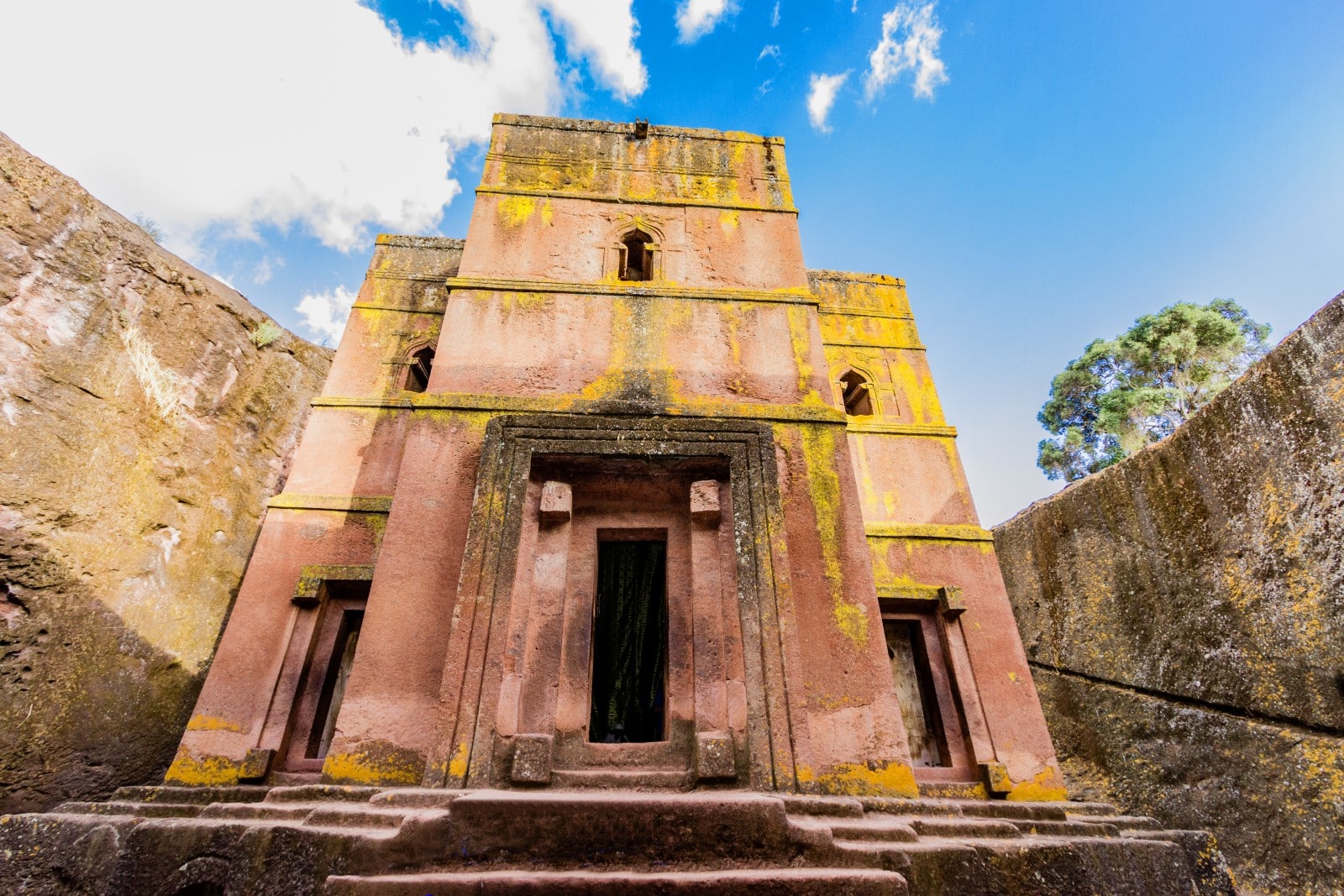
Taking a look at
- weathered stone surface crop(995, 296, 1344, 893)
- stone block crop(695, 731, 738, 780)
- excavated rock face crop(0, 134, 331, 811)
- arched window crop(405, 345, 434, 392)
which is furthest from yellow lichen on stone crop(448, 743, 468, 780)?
weathered stone surface crop(995, 296, 1344, 893)

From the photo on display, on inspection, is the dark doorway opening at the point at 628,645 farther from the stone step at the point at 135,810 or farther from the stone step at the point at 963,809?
the stone step at the point at 135,810

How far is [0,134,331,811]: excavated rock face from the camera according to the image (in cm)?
477

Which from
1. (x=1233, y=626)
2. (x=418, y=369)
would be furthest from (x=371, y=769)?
(x=1233, y=626)

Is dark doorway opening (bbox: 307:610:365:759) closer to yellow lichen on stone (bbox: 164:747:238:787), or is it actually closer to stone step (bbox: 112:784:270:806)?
yellow lichen on stone (bbox: 164:747:238:787)

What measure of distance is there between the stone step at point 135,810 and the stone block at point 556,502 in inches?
118

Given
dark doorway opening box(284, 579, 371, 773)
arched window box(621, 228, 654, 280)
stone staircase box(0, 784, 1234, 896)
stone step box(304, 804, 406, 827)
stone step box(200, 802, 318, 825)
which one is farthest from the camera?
arched window box(621, 228, 654, 280)

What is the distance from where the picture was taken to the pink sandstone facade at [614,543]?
4.09 metres

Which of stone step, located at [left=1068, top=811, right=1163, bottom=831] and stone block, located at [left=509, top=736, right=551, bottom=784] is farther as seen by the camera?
stone step, located at [left=1068, top=811, right=1163, bottom=831]

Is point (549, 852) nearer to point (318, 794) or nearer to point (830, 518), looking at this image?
point (318, 794)

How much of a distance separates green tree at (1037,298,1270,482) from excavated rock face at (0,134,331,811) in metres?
18.6

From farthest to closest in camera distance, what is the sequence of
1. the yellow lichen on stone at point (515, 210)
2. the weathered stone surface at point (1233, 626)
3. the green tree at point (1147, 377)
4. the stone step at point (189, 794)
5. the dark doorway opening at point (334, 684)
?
the green tree at point (1147, 377), the yellow lichen on stone at point (515, 210), the dark doorway opening at point (334, 684), the weathered stone surface at point (1233, 626), the stone step at point (189, 794)

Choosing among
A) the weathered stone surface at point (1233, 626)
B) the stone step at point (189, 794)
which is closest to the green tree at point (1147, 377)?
the weathered stone surface at point (1233, 626)

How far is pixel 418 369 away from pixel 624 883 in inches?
261

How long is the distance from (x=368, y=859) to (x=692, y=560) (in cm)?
272
